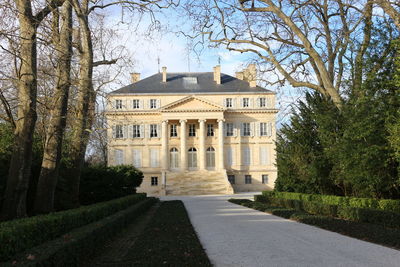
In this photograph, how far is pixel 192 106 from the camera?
49406 millimetres

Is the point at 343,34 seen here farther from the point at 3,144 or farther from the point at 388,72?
the point at 3,144

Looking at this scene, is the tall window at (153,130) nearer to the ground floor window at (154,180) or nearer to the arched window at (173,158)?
the arched window at (173,158)

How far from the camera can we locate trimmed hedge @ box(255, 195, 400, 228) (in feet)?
37.4

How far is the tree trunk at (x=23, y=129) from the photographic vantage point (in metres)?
9.06

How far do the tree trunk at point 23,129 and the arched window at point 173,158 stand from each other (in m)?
41.6

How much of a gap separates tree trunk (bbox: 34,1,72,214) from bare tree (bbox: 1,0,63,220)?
4.11ft

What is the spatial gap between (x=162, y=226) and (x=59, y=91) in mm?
4914

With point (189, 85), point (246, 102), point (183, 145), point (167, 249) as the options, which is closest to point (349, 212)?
point (167, 249)

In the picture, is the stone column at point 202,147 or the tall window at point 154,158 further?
the tall window at point 154,158

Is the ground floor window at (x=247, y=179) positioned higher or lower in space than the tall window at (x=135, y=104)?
lower

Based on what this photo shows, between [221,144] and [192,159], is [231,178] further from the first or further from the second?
[192,159]

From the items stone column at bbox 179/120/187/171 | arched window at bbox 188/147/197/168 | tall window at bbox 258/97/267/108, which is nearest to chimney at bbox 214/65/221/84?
tall window at bbox 258/97/267/108

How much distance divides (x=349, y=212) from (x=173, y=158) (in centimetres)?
3845

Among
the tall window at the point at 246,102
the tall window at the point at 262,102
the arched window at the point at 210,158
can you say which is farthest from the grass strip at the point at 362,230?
the tall window at the point at 262,102
